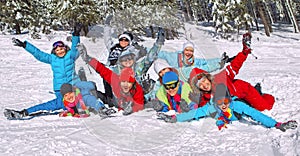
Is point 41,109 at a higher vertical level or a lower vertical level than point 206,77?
lower

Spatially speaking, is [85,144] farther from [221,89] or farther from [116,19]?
[116,19]

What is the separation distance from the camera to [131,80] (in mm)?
6320

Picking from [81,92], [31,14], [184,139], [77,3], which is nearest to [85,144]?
[184,139]

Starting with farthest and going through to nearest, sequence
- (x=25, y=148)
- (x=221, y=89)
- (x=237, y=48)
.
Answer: (x=237, y=48)
(x=221, y=89)
(x=25, y=148)

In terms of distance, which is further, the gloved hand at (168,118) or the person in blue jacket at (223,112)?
the gloved hand at (168,118)

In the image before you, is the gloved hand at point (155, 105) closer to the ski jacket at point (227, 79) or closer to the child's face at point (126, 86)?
the child's face at point (126, 86)

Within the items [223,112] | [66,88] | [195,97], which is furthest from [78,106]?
[223,112]

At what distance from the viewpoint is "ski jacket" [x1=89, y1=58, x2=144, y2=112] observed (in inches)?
251

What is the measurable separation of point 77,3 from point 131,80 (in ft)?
63.8

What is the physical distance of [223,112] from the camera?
17.3 feet

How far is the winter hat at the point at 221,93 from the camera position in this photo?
17.0 ft

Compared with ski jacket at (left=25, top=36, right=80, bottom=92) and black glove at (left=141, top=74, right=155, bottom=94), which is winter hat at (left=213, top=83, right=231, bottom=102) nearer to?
black glove at (left=141, top=74, right=155, bottom=94)

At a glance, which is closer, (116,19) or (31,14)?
(116,19)

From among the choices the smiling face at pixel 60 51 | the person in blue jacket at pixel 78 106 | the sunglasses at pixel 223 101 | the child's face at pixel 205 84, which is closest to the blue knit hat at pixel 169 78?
the child's face at pixel 205 84
